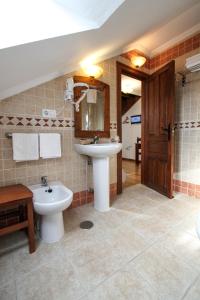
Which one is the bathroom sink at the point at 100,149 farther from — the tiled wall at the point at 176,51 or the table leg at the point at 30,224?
the tiled wall at the point at 176,51

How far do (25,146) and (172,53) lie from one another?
2651mm

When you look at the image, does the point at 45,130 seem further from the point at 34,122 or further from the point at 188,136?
the point at 188,136

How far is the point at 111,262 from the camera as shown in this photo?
120cm

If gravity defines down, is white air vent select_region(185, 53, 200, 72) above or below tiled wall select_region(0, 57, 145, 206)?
above

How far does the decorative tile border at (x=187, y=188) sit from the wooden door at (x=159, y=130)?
32 cm

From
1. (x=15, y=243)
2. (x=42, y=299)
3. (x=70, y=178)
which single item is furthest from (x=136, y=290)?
(x=70, y=178)

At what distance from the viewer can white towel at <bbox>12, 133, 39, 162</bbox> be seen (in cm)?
155

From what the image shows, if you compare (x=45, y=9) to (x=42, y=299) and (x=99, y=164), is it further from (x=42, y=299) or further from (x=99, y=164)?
(x=42, y=299)

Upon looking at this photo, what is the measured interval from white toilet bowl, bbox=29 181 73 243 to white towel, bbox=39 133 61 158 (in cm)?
34

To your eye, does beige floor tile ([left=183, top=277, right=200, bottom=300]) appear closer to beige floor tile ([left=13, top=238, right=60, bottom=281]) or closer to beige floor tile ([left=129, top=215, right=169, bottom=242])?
beige floor tile ([left=129, top=215, right=169, bottom=242])

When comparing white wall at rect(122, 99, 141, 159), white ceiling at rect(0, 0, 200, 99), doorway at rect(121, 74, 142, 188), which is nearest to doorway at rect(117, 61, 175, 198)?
white ceiling at rect(0, 0, 200, 99)

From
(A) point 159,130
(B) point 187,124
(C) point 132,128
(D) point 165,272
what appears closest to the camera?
(D) point 165,272

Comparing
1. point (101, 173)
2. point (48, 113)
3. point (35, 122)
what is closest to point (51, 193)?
point (101, 173)

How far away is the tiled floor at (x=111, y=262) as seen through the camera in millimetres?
981
